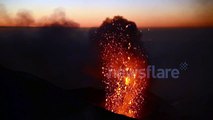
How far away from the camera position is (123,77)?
22.3ft

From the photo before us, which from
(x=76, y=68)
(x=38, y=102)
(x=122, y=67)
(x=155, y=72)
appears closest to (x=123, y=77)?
(x=122, y=67)

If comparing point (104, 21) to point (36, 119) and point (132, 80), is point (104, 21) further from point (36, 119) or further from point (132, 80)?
point (36, 119)

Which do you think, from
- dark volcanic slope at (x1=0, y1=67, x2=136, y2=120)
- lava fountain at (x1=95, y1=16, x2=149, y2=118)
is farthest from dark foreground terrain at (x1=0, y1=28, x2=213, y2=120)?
lava fountain at (x1=95, y1=16, x2=149, y2=118)

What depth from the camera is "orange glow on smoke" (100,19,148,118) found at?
670 centimetres

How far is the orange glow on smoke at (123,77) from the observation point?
6.70 metres

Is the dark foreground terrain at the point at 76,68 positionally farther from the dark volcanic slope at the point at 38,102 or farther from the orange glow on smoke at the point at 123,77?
the orange glow on smoke at the point at 123,77

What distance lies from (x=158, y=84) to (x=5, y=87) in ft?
6.04

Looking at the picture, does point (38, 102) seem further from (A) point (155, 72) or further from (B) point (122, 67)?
(A) point (155, 72)

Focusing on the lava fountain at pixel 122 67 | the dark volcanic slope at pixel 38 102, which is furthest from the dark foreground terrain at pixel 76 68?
the lava fountain at pixel 122 67

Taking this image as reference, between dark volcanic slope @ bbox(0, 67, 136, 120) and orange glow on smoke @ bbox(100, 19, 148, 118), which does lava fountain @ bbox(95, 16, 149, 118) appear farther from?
dark volcanic slope @ bbox(0, 67, 136, 120)

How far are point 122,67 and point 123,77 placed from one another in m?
0.13

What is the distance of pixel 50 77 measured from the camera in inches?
263

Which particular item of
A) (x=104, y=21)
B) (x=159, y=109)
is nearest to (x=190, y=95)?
(x=159, y=109)

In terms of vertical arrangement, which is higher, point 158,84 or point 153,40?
point 153,40
